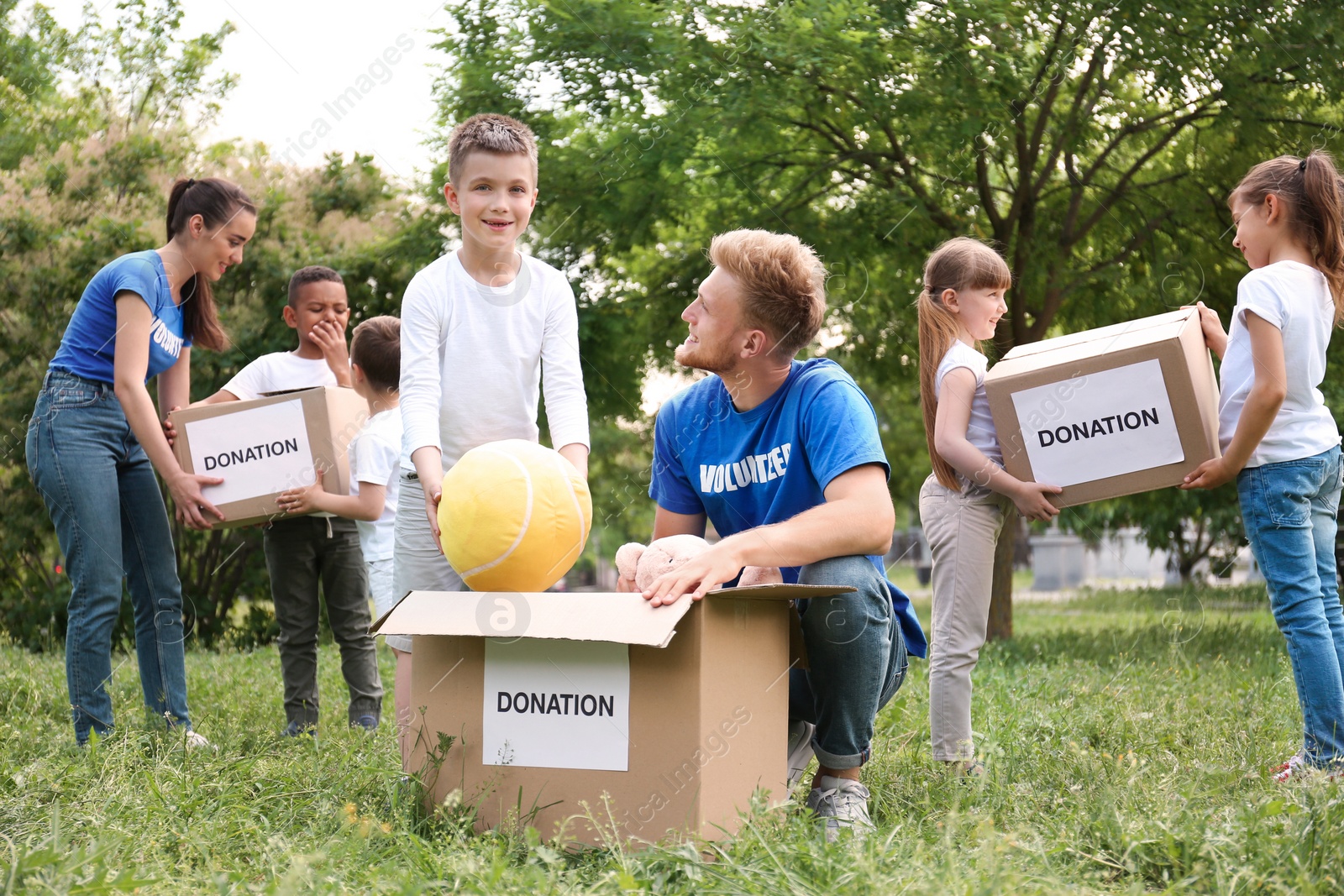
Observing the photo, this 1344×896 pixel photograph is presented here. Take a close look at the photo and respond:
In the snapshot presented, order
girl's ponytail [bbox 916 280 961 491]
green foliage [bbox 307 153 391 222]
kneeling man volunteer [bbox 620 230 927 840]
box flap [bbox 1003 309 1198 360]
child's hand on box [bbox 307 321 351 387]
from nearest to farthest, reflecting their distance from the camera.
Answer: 1. kneeling man volunteer [bbox 620 230 927 840]
2. box flap [bbox 1003 309 1198 360]
3. girl's ponytail [bbox 916 280 961 491]
4. child's hand on box [bbox 307 321 351 387]
5. green foliage [bbox 307 153 391 222]

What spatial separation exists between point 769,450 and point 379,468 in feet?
5.88

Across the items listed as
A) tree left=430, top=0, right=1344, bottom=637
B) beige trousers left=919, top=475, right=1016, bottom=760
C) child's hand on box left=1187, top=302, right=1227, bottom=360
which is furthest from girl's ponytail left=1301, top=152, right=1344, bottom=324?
tree left=430, top=0, right=1344, bottom=637

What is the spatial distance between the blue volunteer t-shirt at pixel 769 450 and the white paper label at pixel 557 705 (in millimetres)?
584

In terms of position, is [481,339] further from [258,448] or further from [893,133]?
[893,133]

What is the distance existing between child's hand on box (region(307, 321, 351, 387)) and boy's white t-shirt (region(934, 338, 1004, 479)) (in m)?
2.29

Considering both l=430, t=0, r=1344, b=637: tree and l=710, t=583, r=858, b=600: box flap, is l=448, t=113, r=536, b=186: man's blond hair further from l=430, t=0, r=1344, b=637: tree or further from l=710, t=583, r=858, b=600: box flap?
l=430, t=0, r=1344, b=637: tree

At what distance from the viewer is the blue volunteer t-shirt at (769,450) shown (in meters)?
2.48

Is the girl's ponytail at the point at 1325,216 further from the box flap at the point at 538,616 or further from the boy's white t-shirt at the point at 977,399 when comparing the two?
the box flap at the point at 538,616

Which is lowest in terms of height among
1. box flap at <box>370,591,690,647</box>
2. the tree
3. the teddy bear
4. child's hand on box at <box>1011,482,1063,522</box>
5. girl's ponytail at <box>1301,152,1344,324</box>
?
box flap at <box>370,591,690,647</box>

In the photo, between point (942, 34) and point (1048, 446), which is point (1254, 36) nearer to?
point (942, 34)

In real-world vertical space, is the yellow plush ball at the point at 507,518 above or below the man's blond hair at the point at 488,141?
below

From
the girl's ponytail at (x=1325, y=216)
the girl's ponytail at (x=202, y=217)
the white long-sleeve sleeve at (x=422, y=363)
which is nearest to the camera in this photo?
the white long-sleeve sleeve at (x=422, y=363)

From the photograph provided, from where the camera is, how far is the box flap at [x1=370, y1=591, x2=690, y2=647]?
6.98ft

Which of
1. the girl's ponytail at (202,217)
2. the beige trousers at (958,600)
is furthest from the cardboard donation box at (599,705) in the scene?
the girl's ponytail at (202,217)
